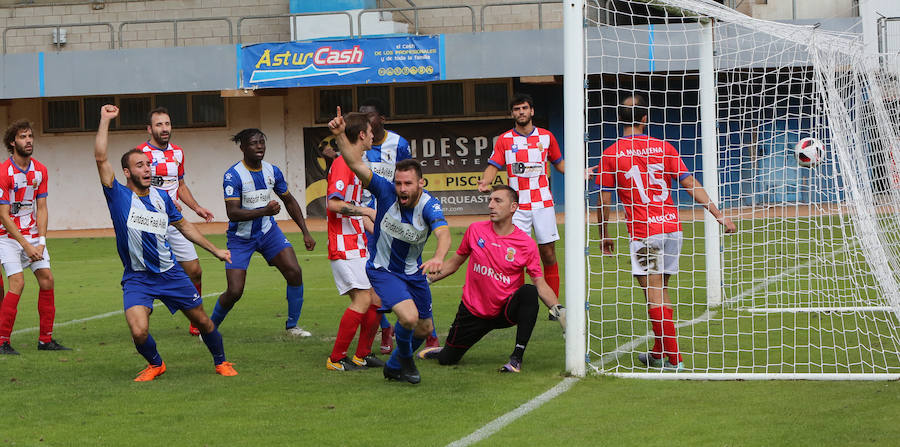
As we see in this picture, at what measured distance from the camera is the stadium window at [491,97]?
28.0 m

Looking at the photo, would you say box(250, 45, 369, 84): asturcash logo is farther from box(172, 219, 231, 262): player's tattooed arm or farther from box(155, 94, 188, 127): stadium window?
box(172, 219, 231, 262): player's tattooed arm

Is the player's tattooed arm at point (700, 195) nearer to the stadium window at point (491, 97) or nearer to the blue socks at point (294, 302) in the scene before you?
the blue socks at point (294, 302)

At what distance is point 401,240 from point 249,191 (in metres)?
2.56

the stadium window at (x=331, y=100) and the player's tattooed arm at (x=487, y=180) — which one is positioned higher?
the stadium window at (x=331, y=100)

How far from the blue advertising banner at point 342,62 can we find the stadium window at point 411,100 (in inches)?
104

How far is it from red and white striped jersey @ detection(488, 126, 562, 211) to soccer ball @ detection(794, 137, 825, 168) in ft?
7.16

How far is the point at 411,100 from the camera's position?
28344 mm

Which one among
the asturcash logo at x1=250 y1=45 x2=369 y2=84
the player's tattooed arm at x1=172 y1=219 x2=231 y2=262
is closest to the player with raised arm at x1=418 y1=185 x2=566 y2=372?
the player's tattooed arm at x1=172 y1=219 x2=231 y2=262

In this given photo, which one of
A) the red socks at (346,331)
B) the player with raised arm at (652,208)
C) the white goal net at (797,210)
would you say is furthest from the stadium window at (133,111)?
the player with raised arm at (652,208)

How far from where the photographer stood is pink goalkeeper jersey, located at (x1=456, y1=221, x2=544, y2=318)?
25.1 ft

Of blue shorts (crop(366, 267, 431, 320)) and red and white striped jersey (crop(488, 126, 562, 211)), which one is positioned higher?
red and white striped jersey (crop(488, 126, 562, 211))

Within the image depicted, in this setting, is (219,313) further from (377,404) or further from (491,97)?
(491,97)

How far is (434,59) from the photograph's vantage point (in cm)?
2545

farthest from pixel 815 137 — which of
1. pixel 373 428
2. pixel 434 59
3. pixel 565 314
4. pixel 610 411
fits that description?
pixel 434 59
